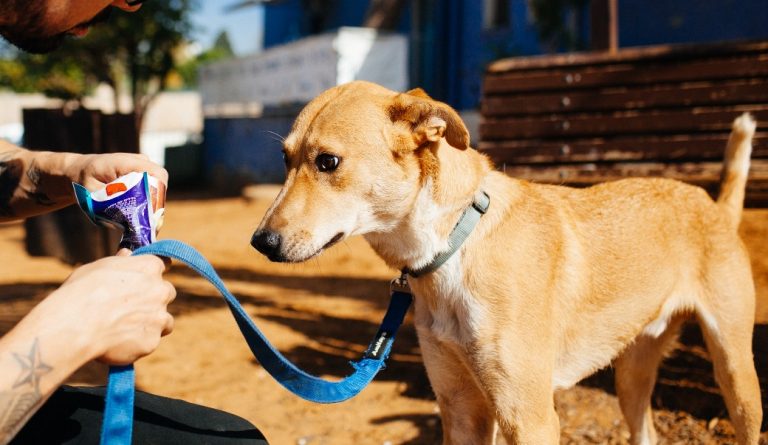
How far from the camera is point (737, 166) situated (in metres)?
3.75

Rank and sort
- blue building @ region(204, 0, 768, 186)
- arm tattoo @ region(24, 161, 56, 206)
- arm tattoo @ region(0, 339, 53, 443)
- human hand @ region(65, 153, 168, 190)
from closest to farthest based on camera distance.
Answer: arm tattoo @ region(0, 339, 53, 443)
human hand @ region(65, 153, 168, 190)
arm tattoo @ region(24, 161, 56, 206)
blue building @ region(204, 0, 768, 186)

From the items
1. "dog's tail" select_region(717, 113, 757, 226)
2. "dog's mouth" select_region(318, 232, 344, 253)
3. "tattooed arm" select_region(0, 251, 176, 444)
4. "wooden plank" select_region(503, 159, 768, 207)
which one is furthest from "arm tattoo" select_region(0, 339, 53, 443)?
"wooden plank" select_region(503, 159, 768, 207)

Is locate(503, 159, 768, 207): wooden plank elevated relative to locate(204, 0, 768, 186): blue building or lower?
lower

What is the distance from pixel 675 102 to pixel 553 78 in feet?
2.85

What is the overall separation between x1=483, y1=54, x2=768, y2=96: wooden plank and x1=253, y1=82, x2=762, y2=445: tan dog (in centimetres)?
186

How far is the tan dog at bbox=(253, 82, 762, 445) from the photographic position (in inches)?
105

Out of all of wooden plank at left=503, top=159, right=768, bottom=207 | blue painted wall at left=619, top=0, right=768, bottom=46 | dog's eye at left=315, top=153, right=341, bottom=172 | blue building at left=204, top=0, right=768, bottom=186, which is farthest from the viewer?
blue building at left=204, top=0, right=768, bottom=186

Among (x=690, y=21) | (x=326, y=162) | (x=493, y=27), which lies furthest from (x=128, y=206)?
(x=493, y=27)

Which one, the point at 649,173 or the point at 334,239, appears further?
the point at 649,173

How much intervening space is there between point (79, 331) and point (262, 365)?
69cm

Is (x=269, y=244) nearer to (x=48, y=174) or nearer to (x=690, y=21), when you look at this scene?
(x=48, y=174)

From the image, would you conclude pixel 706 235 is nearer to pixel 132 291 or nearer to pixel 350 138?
pixel 350 138

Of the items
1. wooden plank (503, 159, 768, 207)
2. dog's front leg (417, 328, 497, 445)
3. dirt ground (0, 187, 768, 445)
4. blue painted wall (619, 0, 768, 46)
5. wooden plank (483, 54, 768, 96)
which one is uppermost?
blue painted wall (619, 0, 768, 46)

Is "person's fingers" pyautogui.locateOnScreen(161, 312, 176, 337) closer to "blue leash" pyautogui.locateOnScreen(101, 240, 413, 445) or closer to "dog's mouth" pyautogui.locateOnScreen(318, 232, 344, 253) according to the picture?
"blue leash" pyautogui.locateOnScreen(101, 240, 413, 445)
